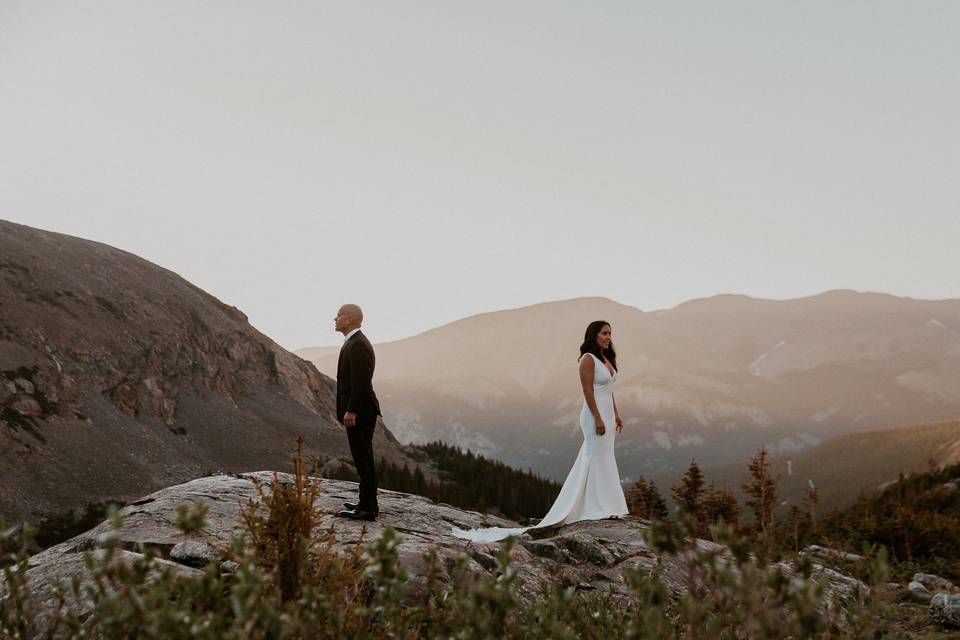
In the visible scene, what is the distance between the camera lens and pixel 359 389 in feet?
30.0

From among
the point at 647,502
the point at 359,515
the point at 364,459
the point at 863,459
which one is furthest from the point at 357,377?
the point at 863,459

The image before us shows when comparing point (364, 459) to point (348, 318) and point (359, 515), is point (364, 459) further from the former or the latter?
point (348, 318)

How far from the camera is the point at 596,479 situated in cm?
1021

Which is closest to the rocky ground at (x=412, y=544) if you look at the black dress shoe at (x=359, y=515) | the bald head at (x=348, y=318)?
the black dress shoe at (x=359, y=515)

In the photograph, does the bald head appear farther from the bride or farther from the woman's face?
the woman's face

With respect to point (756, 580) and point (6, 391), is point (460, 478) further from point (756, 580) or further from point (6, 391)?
point (756, 580)

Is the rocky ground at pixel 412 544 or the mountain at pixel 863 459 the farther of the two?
the mountain at pixel 863 459

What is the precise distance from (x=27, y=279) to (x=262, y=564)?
43.4 meters

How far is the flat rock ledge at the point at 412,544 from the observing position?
21.4ft

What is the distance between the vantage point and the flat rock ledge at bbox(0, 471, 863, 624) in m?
6.53

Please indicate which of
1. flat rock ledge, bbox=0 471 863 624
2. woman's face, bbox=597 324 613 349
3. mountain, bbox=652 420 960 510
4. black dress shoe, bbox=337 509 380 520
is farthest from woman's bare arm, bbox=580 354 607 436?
mountain, bbox=652 420 960 510

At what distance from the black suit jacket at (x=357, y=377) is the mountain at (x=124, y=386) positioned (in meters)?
24.0

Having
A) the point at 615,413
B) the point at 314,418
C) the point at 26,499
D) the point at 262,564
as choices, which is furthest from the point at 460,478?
the point at 262,564

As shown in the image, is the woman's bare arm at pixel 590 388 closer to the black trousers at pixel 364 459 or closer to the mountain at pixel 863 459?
the black trousers at pixel 364 459
